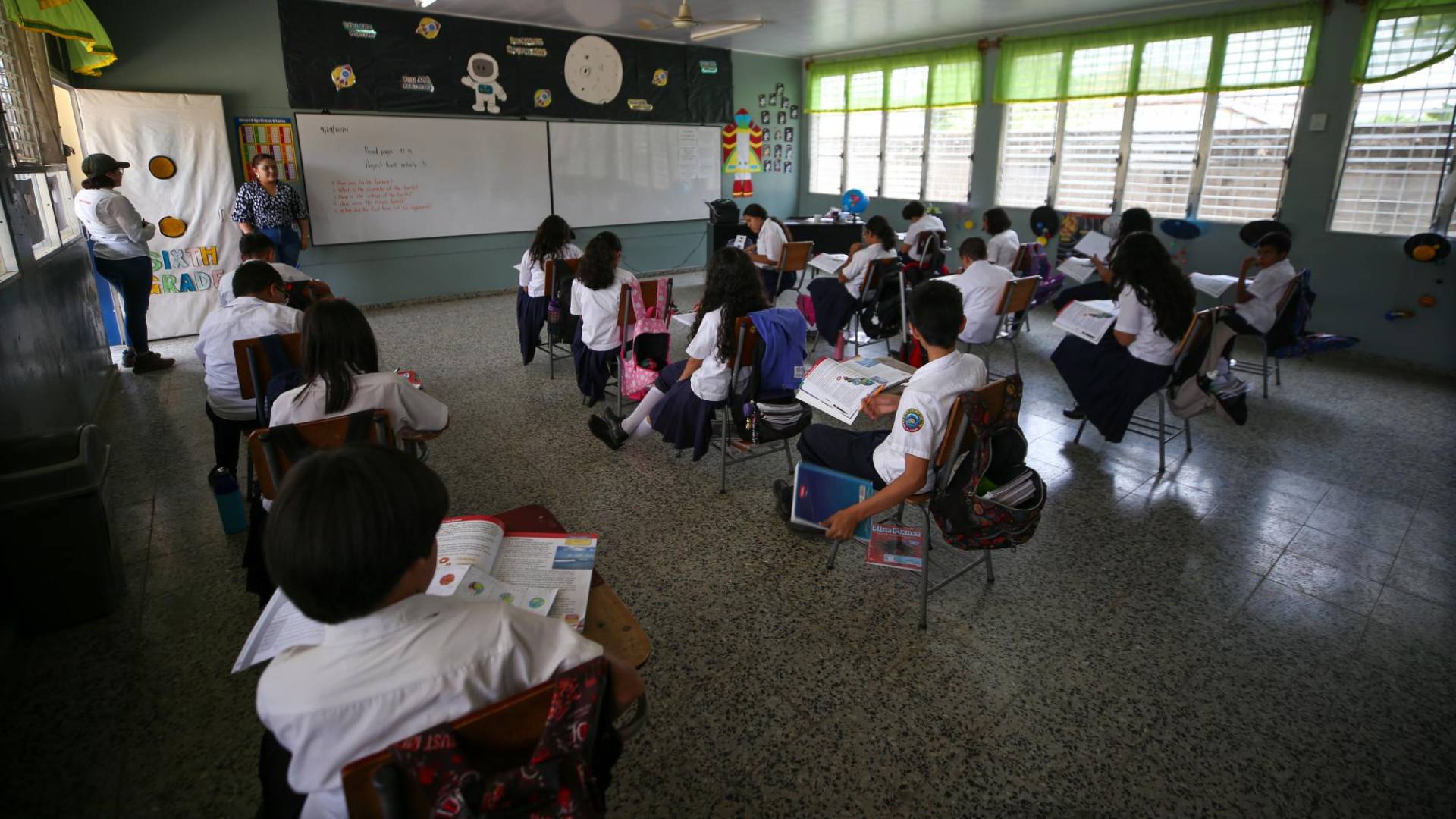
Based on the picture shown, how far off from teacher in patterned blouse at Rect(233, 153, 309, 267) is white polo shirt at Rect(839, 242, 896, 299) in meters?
4.42

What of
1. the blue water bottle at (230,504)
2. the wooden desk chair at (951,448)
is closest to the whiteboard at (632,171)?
the blue water bottle at (230,504)

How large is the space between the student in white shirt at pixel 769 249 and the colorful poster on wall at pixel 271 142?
4007 millimetres

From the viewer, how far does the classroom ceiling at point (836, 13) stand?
6348mm

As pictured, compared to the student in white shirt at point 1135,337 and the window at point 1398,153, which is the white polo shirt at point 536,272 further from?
the window at point 1398,153

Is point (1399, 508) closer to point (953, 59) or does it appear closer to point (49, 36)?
point (953, 59)

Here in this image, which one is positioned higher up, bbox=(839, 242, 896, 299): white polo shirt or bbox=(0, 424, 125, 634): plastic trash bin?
bbox=(839, 242, 896, 299): white polo shirt

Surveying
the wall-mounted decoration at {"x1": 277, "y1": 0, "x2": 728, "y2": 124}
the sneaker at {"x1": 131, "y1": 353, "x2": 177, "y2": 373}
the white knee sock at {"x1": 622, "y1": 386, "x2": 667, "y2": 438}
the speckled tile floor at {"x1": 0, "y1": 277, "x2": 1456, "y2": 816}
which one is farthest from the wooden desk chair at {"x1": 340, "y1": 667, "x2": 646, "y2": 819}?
the wall-mounted decoration at {"x1": 277, "y1": 0, "x2": 728, "y2": 124}

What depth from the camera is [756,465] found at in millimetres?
3588

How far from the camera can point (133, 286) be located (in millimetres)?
5062

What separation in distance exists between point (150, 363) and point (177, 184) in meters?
1.67

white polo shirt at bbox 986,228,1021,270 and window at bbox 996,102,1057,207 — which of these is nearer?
white polo shirt at bbox 986,228,1021,270

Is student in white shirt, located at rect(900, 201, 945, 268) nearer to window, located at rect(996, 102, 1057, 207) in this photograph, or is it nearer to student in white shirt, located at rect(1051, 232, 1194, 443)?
window, located at rect(996, 102, 1057, 207)

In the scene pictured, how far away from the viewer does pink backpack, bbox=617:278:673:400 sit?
3852 millimetres

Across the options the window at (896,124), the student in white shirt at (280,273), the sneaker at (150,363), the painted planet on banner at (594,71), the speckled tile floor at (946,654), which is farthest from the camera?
the window at (896,124)
